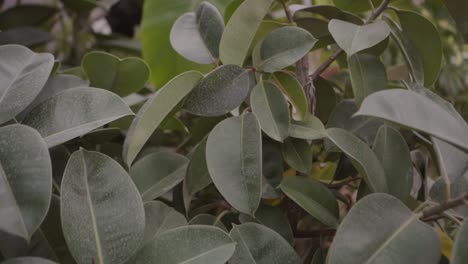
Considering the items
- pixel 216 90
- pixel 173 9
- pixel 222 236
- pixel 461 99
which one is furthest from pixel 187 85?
pixel 461 99

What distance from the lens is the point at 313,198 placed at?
1.47 feet

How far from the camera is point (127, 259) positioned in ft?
1.14

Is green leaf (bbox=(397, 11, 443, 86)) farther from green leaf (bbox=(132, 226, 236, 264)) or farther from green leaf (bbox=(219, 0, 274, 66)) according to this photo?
green leaf (bbox=(132, 226, 236, 264))

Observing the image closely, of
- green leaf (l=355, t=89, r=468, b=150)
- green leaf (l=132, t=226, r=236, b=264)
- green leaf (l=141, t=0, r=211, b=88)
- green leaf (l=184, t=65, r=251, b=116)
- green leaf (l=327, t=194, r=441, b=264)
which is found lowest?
green leaf (l=141, t=0, r=211, b=88)

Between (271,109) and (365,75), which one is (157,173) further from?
(365,75)

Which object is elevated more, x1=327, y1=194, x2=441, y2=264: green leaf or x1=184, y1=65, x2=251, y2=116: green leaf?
x1=184, y1=65, x2=251, y2=116: green leaf

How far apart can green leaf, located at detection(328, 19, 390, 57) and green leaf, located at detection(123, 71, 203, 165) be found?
14 centimetres

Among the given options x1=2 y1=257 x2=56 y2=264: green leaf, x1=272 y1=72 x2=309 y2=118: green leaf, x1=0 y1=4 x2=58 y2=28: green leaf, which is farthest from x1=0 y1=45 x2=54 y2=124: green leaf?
x1=0 y1=4 x2=58 y2=28: green leaf

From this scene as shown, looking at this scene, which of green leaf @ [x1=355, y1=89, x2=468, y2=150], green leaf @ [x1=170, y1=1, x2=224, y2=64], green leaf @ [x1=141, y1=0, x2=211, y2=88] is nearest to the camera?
green leaf @ [x1=355, y1=89, x2=468, y2=150]

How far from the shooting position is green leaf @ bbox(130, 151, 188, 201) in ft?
1.56

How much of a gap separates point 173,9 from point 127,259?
0.61m

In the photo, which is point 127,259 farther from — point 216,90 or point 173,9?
point 173,9

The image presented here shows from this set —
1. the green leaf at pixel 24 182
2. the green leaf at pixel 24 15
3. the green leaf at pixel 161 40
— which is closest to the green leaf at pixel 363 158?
the green leaf at pixel 24 182

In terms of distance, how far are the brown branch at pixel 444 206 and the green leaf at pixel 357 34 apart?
0.50 feet
